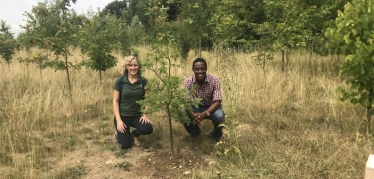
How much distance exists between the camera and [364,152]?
309 centimetres

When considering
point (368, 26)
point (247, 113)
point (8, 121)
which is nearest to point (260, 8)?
point (247, 113)

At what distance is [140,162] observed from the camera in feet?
11.3

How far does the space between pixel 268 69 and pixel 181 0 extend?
2.59 m

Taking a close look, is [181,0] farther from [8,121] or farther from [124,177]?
[124,177]

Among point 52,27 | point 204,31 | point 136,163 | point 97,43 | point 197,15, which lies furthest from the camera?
point 204,31

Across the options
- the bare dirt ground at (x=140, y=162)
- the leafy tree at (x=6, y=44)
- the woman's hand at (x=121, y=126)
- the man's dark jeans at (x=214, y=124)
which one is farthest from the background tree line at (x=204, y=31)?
the bare dirt ground at (x=140, y=162)

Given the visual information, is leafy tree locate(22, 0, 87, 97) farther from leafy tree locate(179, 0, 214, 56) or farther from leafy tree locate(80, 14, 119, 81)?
leafy tree locate(179, 0, 214, 56)

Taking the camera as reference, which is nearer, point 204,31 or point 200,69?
point 200,69

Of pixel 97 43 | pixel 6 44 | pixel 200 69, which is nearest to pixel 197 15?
pixel 97 43

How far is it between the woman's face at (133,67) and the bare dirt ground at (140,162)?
96 centimetres

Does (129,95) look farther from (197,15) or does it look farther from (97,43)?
(197,15)

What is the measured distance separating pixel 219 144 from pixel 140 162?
99 centimetres

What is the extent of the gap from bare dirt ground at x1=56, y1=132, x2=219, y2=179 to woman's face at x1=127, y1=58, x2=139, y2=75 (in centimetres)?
96

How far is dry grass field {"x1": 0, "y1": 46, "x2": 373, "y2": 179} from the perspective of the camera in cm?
307
